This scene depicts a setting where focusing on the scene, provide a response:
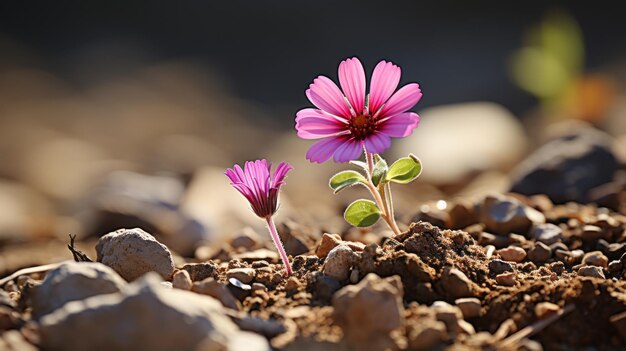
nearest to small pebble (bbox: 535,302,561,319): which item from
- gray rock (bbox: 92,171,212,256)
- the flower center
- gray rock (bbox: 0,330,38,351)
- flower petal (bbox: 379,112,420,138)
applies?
flower petal (bbox: 379,112,420,138)

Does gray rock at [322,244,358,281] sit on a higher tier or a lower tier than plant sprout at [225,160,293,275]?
lower

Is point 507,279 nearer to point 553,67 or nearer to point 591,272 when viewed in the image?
point 591,272

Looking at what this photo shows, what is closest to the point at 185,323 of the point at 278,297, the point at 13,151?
the point at 278,297

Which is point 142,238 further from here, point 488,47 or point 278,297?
point 488,47

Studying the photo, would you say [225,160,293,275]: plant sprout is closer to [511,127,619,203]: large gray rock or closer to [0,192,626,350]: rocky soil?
[0,192,626,350]: rocky soil

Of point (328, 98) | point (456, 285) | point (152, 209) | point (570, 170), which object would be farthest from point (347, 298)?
point (152, 209)
